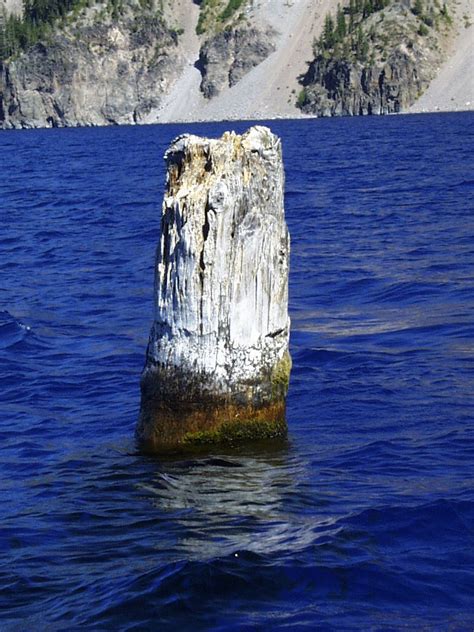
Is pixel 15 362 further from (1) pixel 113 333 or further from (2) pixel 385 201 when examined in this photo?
(2) pixel 385 201

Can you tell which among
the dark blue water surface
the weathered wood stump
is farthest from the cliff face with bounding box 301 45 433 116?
the weathered wood stump

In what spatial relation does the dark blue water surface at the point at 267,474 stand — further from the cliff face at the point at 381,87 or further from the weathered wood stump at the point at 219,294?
the cliff face at the point at 381,87

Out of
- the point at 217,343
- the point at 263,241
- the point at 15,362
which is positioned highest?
the point at 263,241

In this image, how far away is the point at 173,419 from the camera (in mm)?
12062

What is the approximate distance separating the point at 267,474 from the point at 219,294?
76.8 inches

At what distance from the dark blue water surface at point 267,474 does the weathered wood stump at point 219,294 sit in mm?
549

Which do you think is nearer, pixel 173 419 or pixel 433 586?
pixel 433 586

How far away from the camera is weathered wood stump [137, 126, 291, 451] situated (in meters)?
11.4

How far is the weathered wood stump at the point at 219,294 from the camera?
11.4 m

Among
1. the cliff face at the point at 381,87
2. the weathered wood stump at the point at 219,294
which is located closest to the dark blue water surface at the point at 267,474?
the weathered wood stump at the point at 219,294

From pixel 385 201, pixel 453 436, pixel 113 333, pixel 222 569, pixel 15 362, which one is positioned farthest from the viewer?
pixel 385 201

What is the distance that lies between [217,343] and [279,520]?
7.06 ft

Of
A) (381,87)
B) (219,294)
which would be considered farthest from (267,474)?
(381,87)

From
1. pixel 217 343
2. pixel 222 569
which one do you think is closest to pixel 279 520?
pixel 222 569
